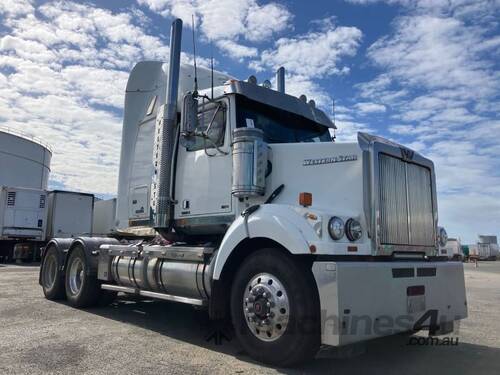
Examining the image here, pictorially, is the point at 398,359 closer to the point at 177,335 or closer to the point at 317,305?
the point at 317,305

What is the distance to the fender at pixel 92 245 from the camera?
855cm

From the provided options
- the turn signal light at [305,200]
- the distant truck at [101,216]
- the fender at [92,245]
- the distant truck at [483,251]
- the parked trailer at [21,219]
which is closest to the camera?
the turn signal light at [305,200]

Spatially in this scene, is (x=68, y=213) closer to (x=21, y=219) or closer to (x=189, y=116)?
(x=21, y=219)

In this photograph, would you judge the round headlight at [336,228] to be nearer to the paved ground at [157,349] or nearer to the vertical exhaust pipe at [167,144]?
the paved ground at [157,349]

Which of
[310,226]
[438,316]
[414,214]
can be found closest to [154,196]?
[310,226]

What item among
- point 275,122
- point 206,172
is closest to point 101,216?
point 206,172

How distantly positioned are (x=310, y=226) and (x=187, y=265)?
7.44ft

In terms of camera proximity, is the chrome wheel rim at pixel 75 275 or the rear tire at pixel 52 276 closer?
the chrome wheel rim at pixel 75 275

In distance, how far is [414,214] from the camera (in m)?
5.74

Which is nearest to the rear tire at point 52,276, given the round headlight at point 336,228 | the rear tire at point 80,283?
the rear tire at point 80,283

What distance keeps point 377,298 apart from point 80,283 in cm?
637

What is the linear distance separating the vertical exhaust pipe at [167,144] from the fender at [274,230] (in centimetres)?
176

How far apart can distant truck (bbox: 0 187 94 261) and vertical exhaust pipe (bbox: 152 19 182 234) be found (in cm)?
1772

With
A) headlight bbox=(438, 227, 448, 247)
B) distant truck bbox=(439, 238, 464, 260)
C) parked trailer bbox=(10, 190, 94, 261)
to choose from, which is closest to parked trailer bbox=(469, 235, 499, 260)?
parked trailer bbox=(10, 190, 94, 261)
